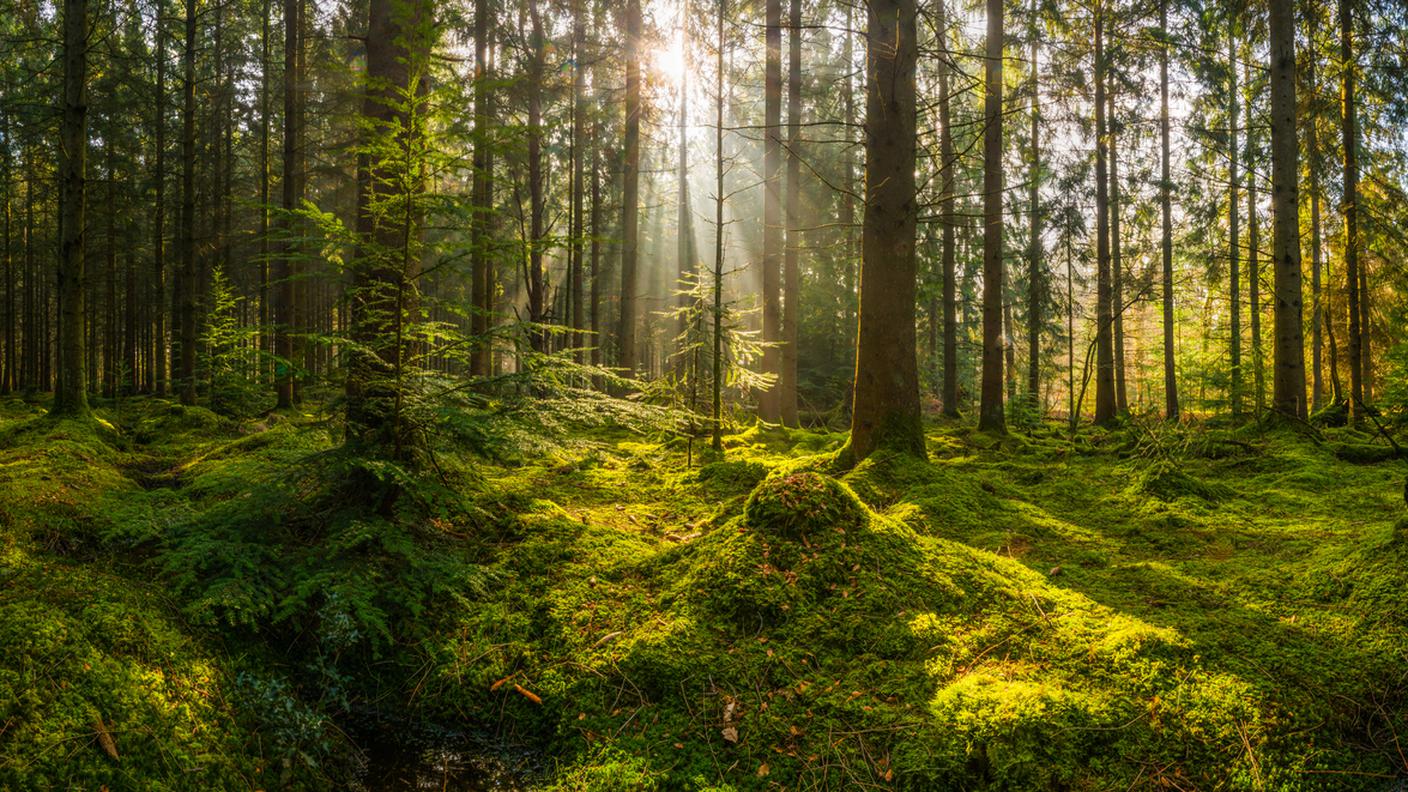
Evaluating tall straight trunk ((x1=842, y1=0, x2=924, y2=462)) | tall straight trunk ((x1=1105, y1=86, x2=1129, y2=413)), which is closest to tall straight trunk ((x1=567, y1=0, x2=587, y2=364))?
tall straight trunk ((x1=842, y1=0, x2=924, y2=462))

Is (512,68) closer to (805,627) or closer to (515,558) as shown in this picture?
(515,558)

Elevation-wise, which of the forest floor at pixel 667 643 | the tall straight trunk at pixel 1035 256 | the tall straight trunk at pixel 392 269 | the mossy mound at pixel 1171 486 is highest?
the tall straight trunk at pixel 1035 256

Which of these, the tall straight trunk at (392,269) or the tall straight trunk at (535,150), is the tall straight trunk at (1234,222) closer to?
the tall straight trunk at (535,150)

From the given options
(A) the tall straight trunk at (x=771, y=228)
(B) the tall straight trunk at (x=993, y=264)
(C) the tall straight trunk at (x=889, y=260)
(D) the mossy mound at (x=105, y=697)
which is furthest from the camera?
(A) the tall straight trunk at (x=771, y=228)

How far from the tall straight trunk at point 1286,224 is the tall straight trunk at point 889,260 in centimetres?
751

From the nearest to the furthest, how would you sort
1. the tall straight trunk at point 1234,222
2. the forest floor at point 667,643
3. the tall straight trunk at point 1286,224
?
the forest floor at point 667,643, the tall straight trunk at point 1286,224, the tall straight trunk at point 1234,222

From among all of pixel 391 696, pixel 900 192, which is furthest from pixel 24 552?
pixel 900 192

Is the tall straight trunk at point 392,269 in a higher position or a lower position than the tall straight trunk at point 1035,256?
lower

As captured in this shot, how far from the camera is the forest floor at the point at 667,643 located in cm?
256

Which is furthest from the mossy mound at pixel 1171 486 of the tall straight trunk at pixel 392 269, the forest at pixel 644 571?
the tall straight trunk at pixel 392 269

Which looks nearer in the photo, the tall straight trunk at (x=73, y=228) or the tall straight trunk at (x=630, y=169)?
the tall straight trunk at (x=73, y=228)

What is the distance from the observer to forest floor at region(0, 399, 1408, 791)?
2557mm

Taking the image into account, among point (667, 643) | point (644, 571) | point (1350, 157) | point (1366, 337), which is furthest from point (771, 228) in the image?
point (1366, 337)

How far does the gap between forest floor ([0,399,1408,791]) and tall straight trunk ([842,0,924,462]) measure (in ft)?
5.95
